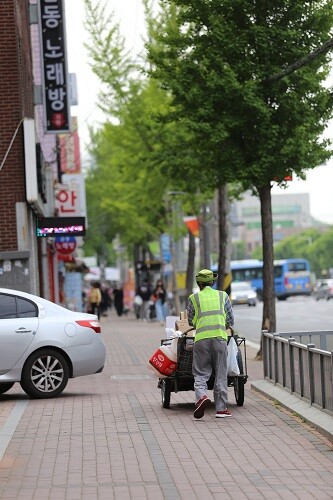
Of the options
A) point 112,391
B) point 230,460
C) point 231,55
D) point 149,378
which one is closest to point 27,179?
point 231,55

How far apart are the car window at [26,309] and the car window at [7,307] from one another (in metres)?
0.07

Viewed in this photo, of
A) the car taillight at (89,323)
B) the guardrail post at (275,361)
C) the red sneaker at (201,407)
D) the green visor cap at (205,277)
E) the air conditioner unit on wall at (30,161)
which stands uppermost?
the air conditioner unit on wall at (30,161)

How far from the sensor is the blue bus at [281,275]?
340ft

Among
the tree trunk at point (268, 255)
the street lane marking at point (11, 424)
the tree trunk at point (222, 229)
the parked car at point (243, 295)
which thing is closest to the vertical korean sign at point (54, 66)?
the tree trunk at point (222, 229)

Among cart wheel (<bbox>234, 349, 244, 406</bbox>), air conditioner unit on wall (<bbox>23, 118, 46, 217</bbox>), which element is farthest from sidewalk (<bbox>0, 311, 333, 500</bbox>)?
air conditioner unit on wall (<bbox>23, 118, 46, 217</bbox>)

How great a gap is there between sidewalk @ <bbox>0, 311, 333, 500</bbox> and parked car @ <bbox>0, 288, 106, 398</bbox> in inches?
13.2

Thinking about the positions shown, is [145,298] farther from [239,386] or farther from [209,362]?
[209,362]

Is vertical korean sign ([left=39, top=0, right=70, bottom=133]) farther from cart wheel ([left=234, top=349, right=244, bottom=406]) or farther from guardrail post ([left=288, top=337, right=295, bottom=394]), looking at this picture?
cart wheel ([left=234, top=349, right=244, bottom=406])

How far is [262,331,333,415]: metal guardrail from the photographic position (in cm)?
1437

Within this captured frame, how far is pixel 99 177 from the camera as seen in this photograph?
83.2 meters

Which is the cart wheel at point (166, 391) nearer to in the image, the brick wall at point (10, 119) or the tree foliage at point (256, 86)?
the tree foliage at point (256, 86)

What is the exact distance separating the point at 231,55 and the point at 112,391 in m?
8.35

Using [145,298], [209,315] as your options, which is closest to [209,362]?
[209,315]

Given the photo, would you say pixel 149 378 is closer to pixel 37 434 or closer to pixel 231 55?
pixel 231 55
